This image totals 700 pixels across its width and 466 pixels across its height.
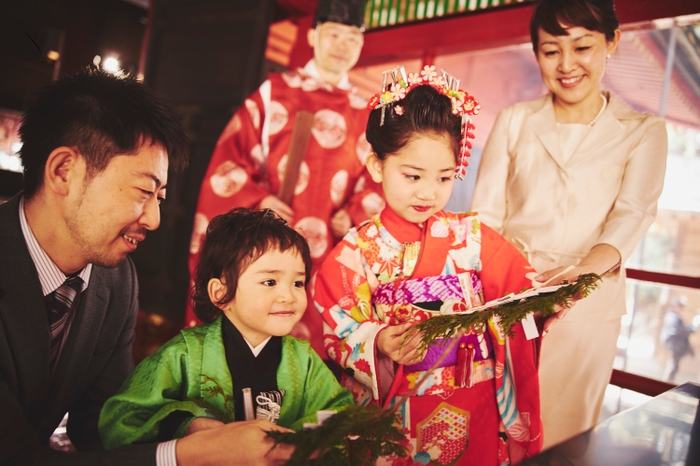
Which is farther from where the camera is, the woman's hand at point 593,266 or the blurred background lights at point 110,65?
the woman's hand at point 593,266

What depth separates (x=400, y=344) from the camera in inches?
52.1

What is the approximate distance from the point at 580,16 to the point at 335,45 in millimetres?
1406

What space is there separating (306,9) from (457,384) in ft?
12.0

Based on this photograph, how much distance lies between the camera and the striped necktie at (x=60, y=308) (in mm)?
1212

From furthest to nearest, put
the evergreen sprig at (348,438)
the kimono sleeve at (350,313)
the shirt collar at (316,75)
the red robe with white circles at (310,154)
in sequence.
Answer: the shirt collar at (316,75) < the red robe with white circles at (310,154) < the kimono sleeve at (350,313) < the evergreen sprig at (348,438)

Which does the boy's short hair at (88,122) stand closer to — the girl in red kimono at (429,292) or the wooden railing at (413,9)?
the girl in red kimono at (429,292)

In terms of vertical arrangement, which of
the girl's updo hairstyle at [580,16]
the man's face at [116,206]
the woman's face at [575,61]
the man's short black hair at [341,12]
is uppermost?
the man's short black hair at [341,12]

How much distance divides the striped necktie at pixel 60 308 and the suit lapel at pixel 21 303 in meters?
0.07

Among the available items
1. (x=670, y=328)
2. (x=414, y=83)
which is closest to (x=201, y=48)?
(x=414, y=83)

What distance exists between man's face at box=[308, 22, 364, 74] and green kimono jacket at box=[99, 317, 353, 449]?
76.4 inches

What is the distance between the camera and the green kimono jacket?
113 cm

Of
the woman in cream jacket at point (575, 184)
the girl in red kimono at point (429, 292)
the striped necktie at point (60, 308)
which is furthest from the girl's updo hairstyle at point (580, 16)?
the striped necktie at point (60, 308)

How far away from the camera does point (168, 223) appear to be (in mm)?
2424

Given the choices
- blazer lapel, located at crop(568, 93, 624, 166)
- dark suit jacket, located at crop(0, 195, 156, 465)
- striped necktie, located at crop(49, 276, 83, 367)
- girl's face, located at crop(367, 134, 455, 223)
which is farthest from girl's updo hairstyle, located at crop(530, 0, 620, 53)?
striped necktie, located at crop(49, 276, 83, 367)
